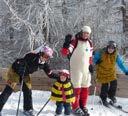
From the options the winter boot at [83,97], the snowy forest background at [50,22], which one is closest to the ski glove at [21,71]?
the winter boot at [83,97]

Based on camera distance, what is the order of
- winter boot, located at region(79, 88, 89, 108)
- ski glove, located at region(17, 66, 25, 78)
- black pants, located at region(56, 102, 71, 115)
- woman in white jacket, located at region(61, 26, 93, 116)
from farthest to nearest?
winter boot, located at region(79, 88, 89, 108) < woman in white jacket, located at region(61, 26, 93, 116) < black pants, located at region(56, 102, 71, 115) < ski glove, located at region(17, 66, 25, 78)

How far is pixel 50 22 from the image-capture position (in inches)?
714

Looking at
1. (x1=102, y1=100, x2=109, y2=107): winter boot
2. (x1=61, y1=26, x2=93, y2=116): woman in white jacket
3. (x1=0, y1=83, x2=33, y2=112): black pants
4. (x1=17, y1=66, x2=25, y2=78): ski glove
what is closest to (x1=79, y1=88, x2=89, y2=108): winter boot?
(x1=61, y1=26, x2=93, y2=116): woman in white jacket

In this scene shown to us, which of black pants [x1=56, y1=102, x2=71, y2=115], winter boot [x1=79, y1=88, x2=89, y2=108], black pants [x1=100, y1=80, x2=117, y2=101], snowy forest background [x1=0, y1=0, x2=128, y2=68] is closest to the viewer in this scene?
black pants [x1=56, y1=102, x2=71, y2=115]

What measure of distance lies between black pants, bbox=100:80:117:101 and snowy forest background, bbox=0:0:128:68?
9.10 meters

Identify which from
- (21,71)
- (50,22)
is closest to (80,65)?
(21,71)

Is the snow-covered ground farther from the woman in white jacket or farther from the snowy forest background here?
the snowy forest background

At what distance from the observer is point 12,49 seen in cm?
1975

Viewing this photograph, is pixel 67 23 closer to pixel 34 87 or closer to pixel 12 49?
pixel 12 49

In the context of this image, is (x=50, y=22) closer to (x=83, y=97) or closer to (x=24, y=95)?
(x=83, y=97)

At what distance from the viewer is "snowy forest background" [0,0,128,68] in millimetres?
17734

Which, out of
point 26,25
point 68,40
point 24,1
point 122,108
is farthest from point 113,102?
point 24,1

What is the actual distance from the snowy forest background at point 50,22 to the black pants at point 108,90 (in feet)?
29.8

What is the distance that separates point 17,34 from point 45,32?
1444 mm
